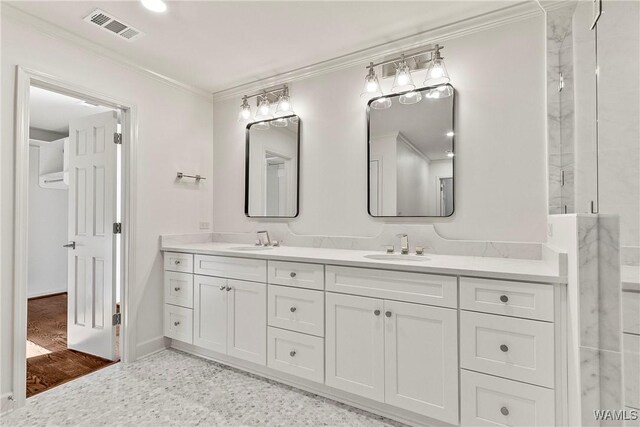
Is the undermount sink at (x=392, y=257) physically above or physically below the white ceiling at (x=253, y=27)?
below

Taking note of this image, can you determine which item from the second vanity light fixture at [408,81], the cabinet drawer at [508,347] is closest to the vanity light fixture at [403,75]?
the second vanity light fixture at [408,81]

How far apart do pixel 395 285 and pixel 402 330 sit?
243 millimetres

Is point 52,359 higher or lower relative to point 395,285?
lower

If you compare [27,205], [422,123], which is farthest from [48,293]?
[422,123]

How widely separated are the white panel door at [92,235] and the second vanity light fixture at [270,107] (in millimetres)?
1077

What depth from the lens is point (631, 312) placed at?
111 cm

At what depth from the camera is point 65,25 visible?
7.06 ft

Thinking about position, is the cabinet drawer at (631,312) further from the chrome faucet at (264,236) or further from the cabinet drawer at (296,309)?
the chrome faucet at (264,236)

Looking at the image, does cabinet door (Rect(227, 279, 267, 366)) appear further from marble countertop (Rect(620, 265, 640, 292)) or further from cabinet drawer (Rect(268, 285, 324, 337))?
marble countertop (Rect(620, 265, 640, 292))

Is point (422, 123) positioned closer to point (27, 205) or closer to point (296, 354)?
point (296, 354)

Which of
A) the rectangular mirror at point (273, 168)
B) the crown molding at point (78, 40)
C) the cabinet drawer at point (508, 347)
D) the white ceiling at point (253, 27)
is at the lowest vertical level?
the cabinet drawer at point (508, 347)

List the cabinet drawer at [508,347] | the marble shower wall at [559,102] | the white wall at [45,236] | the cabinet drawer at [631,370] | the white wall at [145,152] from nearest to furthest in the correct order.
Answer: the cabinet drawer at [631,370] < the cabinet drawer at [508,347] < the marble shower wall at [559,102] < the white wall at [145,152] < the white wall at [45,236]

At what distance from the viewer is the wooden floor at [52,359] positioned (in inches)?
90.4

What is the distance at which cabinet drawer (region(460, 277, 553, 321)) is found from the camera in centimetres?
143
